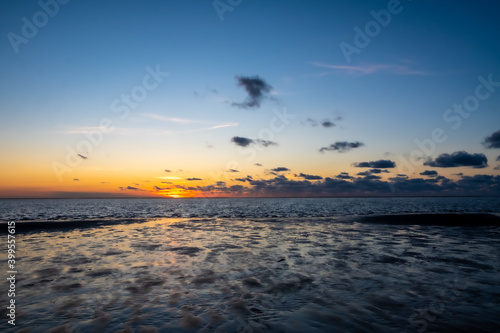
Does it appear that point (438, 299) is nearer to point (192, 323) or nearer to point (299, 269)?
point (299, 269)

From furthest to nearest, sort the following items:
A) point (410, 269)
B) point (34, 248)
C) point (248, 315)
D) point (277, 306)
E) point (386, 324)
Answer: point (34, 248) → point (410, 269) → point (277, 306) → point (248, 315) → point (386, 324)

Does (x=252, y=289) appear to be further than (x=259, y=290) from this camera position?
Yes

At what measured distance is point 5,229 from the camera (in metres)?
30.7

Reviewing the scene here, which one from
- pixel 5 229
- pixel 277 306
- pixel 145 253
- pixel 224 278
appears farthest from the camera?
pixel 5 229

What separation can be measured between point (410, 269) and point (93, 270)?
50.7 feet

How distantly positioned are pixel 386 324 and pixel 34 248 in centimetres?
2299

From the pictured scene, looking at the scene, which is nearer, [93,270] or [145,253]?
[93,270]

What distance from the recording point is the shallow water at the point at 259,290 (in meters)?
7.47

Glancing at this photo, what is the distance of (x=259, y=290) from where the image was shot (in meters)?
10.3

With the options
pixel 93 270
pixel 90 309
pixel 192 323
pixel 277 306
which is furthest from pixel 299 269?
pixel 93 270

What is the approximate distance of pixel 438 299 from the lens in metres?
9.22

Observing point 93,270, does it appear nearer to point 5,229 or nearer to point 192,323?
point 192,323

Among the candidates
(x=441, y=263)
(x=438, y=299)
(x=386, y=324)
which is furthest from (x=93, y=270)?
(x=441, y=263)

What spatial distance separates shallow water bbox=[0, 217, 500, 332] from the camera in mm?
7469
